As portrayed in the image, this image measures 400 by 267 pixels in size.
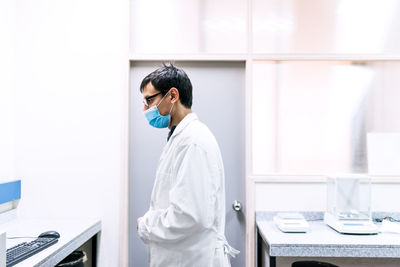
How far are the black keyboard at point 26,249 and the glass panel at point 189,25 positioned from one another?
128cm

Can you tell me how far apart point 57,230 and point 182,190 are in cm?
106

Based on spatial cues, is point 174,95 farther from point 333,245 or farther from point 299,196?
point 299,196

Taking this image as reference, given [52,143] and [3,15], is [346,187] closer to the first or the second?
[52,143]

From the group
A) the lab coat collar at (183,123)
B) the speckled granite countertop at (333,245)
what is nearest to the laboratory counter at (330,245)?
the speckled granite countertop at (333,245)

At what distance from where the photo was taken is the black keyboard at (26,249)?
1347mm

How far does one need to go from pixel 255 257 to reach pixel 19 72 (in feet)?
6.19

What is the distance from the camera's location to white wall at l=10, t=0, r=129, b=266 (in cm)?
223

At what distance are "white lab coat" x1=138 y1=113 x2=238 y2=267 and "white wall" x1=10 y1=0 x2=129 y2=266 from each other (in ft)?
3.13

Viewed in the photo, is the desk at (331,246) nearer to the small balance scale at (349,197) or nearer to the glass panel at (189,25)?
the small balance scale at (349,197)

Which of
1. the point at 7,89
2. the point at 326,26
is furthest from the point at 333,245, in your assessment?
the point at 7,89

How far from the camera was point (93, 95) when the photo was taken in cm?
225

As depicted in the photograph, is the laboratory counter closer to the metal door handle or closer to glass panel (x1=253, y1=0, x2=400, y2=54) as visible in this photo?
the metal door handle

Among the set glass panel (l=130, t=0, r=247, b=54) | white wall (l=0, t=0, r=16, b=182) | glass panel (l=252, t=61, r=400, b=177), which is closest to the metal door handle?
glass panel (l=252, t=61, r=400, b=177)

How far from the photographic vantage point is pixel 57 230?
192 centimetres
